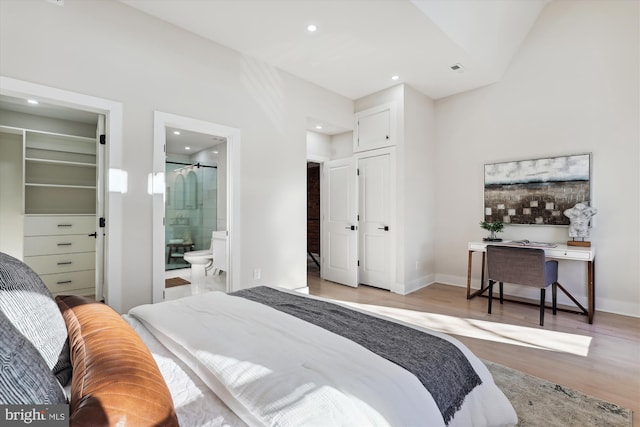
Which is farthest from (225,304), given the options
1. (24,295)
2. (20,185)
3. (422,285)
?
(20,185)

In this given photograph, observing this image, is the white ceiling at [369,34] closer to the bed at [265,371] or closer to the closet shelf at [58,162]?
the closet shelf at [58,162]

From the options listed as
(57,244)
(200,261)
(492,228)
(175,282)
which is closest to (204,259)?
(200,261)

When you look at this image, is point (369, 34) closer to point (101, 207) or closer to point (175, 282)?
point (101, 207)

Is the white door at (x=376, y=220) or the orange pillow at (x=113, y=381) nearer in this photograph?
the orange pillow at (x=113, y=381)

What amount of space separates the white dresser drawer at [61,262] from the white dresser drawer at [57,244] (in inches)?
2.0

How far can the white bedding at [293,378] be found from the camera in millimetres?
837

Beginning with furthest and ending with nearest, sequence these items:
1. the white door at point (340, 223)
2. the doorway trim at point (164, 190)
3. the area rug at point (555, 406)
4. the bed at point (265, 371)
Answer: the white door at point (340, 223) < the doorway trim at point (164, 190) < the area rug at point (555, 406) < the bed at point (265, 371)

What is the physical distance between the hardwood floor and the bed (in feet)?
3.87

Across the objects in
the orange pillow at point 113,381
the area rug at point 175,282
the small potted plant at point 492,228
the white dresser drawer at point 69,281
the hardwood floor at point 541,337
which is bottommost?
the hardwood floor at point 541,337

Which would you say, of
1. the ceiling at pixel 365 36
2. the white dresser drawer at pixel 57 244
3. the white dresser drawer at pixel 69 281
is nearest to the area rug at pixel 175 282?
the white dresser drawer at pixel 69 281

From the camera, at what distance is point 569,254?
3.14 m

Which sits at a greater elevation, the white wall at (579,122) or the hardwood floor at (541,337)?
the white wall at (579,122)

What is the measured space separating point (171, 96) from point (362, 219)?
9.79 ft

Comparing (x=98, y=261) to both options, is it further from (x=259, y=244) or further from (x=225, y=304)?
(x=225, y=304)
